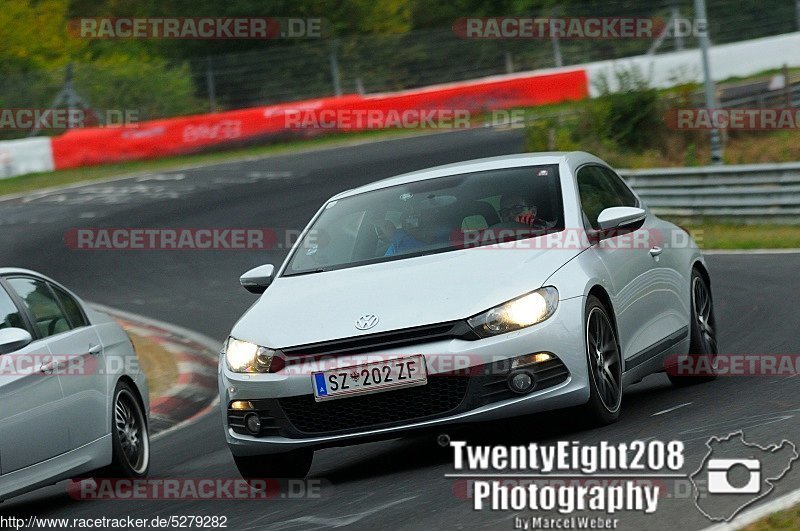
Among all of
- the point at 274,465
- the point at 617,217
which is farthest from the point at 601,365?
the point at 274,465

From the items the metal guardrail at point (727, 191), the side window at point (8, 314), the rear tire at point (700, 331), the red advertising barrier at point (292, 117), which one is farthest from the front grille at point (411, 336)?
the red advertising barrier at point (292, 117)

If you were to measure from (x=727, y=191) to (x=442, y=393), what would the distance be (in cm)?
1576

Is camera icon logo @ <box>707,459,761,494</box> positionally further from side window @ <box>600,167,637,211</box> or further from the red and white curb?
the red and white curb

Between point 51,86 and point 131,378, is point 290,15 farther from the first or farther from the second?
point 131,378

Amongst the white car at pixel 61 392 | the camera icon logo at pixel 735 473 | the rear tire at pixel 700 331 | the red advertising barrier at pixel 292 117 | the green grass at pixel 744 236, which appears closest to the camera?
the camera icon logo at pixel 735 473

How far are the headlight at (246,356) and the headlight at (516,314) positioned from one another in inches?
41.3

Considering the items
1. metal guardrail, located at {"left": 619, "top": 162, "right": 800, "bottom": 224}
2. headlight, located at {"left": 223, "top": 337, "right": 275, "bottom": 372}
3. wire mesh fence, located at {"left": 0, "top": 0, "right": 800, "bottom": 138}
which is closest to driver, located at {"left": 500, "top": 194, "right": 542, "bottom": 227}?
headlight, located at {"left": 223, "top": 337, "right": 275, "bottom": 372}

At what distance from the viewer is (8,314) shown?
26.4 feet

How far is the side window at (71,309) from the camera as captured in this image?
8.80 metres

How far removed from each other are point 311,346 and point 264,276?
1503mm

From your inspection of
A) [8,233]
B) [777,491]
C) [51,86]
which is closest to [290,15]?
[51,86]

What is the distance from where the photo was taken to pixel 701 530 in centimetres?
530

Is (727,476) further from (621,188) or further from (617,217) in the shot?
(621,188)

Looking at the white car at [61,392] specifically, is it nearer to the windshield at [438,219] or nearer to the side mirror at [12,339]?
the side mirror at [12,339]
